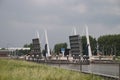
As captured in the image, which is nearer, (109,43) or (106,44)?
Answer: (109,43)

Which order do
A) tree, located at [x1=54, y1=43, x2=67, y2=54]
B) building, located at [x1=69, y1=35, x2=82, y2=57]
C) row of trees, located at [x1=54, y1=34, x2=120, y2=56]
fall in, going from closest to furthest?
building, located at [x1=69, y1=35, x2=82, y2=57] < row of trees, located at [x1=54, y1=34, x2=120, y2=56] < tree, located at [x1=54, y1=43, x2=67, y2=54]

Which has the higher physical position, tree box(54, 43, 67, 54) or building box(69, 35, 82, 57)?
tree box(54, 43, 67, 54)

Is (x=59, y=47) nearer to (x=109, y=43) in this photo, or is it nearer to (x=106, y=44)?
(x=106, y=44)

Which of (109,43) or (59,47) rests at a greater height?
(59,47)

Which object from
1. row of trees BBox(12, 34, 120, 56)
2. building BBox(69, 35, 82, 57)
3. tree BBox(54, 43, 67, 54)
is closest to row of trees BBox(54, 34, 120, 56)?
row of trees BBox(12, 34, 120, 56)

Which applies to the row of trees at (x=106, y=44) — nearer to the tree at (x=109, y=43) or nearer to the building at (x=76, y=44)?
the tree at (x=109, y=43)

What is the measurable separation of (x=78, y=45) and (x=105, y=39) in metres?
100

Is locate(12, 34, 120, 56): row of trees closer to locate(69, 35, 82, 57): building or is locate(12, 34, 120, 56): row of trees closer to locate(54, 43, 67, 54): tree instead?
locate(54, 43, 67, 54): tree

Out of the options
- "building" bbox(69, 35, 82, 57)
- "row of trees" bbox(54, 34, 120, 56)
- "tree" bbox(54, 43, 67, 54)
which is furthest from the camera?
"tree" bbox(54, 43, 67, 54)

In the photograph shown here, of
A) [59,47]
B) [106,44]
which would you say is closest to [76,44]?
[106,44]

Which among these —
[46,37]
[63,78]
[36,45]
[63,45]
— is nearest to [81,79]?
[63,78]

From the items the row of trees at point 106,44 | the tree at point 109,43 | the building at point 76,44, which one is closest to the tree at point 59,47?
the row of trees at point 106,44

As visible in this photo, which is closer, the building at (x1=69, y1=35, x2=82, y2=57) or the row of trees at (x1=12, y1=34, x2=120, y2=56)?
the building at (x1=69, y1=35, x2=82, y2=57)

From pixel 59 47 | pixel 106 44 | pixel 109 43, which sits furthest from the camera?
pixel 59 47
